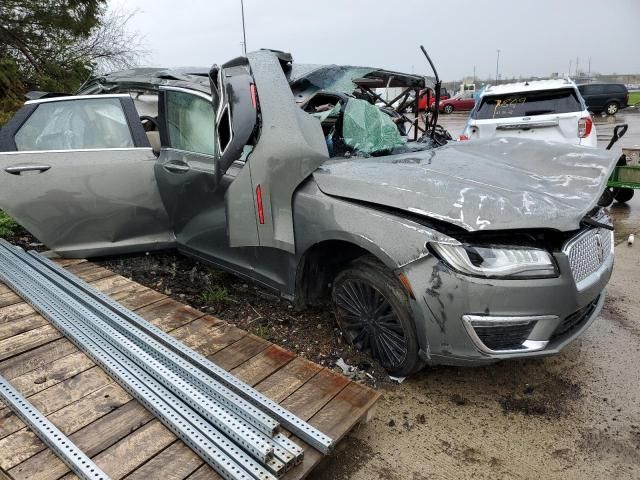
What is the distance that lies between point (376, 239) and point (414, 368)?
75 cm

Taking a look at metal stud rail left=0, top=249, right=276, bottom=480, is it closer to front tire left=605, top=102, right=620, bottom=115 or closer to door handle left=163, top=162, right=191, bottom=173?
door handle left=163, top=162, right=191, bottom=173

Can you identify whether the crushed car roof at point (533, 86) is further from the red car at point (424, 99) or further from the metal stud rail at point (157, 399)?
the metal stud rail at point (157, 399)

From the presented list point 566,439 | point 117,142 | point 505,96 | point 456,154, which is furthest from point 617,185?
point 117,142

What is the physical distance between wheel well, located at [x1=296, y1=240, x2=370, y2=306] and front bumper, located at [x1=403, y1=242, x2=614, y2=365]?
55 cm

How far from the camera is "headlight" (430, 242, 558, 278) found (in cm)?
219

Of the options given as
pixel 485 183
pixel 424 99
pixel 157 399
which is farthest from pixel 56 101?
pixel 485 183

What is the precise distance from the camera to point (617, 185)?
5.85 metres

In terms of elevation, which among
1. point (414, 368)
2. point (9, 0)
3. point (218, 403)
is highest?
point (9, 0)

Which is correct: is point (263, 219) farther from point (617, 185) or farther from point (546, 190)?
point (617, 185)

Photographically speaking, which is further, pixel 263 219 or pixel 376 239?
pixel 263 219

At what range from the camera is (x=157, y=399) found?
7.11 feet

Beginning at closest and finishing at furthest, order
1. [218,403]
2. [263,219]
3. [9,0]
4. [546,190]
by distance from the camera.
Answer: [218,403] < [546,190] < [263,219] < [9,0]

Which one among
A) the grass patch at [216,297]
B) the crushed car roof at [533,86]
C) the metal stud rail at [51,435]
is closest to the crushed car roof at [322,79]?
the grass patch at [216,297]

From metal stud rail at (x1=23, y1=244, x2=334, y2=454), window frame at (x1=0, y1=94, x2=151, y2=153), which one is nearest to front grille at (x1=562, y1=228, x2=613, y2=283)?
metal stud rail at (x1=23, y1=244, x2=334, y2=454)
